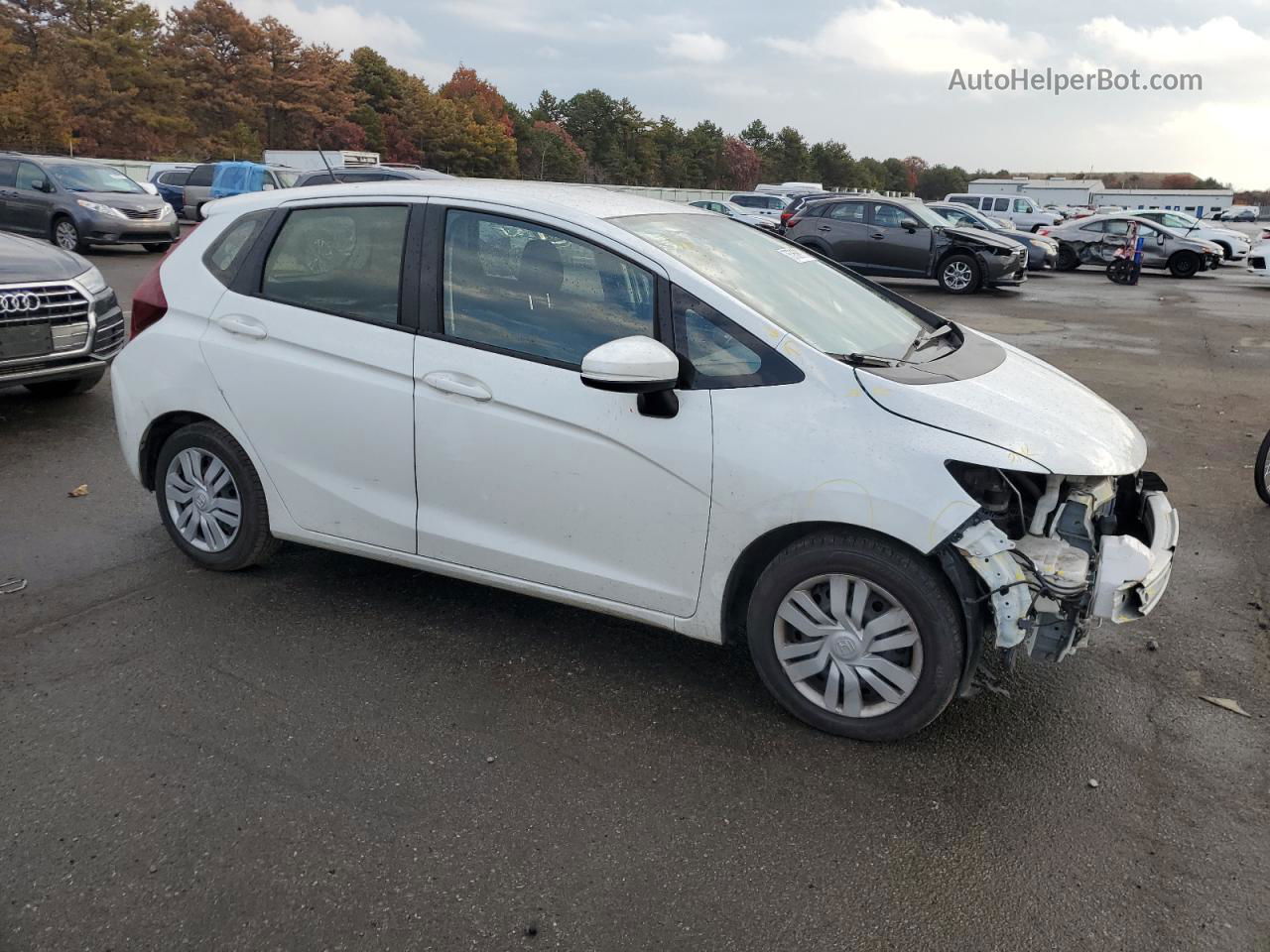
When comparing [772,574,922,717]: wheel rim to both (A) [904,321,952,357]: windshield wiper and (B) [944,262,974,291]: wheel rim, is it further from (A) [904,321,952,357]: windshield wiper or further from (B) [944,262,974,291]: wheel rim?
(B) [944,262,974,291]: wheel rim

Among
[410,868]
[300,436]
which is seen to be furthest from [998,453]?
[300,436]

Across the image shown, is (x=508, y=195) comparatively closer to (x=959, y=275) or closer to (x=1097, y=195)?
(x=959, y=275)

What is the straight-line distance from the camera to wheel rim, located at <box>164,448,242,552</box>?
427 centimetres

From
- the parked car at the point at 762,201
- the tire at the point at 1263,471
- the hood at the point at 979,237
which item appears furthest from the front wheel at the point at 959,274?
the parked car at the point at 762,201

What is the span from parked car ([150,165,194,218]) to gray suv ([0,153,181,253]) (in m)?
8.64

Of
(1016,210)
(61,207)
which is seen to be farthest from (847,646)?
(1016,210)

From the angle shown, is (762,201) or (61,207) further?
(762,201)

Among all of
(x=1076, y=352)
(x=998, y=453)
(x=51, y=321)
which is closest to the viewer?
(x=998, y=453)

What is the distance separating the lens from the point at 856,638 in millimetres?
3119

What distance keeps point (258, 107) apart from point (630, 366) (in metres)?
63.9

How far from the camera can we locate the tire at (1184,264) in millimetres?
22969

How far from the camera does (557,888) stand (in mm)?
2537

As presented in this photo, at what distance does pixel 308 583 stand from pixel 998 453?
296 cm

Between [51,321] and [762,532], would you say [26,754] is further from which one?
[51,321]
